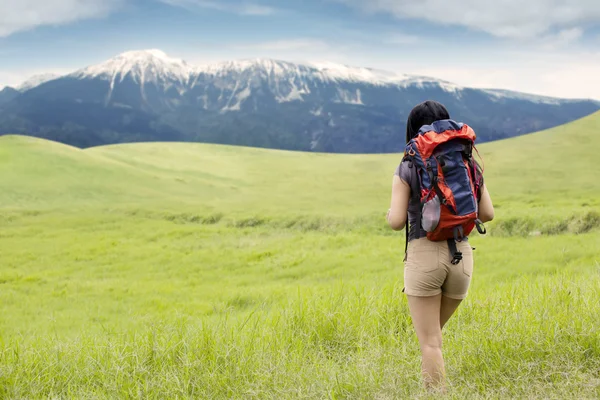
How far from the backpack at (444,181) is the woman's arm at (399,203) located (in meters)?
0.10

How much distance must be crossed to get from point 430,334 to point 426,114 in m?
2.24

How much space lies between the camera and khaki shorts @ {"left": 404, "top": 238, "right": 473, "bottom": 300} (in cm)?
509

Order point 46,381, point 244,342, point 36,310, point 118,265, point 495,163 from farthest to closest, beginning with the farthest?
point 495,163
point 118,265
point 36,310
point 244,342
point 46,381

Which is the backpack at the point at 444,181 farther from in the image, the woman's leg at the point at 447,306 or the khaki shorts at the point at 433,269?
the woman's leg at the point at 447,306

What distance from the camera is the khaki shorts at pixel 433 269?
5.09m

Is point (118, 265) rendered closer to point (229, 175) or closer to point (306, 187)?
point (306, 187)

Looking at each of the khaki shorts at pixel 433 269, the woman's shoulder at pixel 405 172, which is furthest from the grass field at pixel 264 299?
the woman's shoulder at pixel 405 172

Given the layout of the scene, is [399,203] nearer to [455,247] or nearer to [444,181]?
[444,181]

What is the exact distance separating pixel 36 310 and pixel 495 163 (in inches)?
2746

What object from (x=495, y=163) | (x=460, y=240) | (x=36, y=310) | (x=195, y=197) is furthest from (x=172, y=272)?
(x=495, y=163)

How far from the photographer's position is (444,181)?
4988 mm

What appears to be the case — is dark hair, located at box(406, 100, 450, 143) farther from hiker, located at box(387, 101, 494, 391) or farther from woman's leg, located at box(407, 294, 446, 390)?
woman's leg, located at box(407, 294, 446, 390)

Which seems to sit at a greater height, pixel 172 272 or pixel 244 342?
pixel 244 342

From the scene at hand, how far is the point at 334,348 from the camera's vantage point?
268 inches
